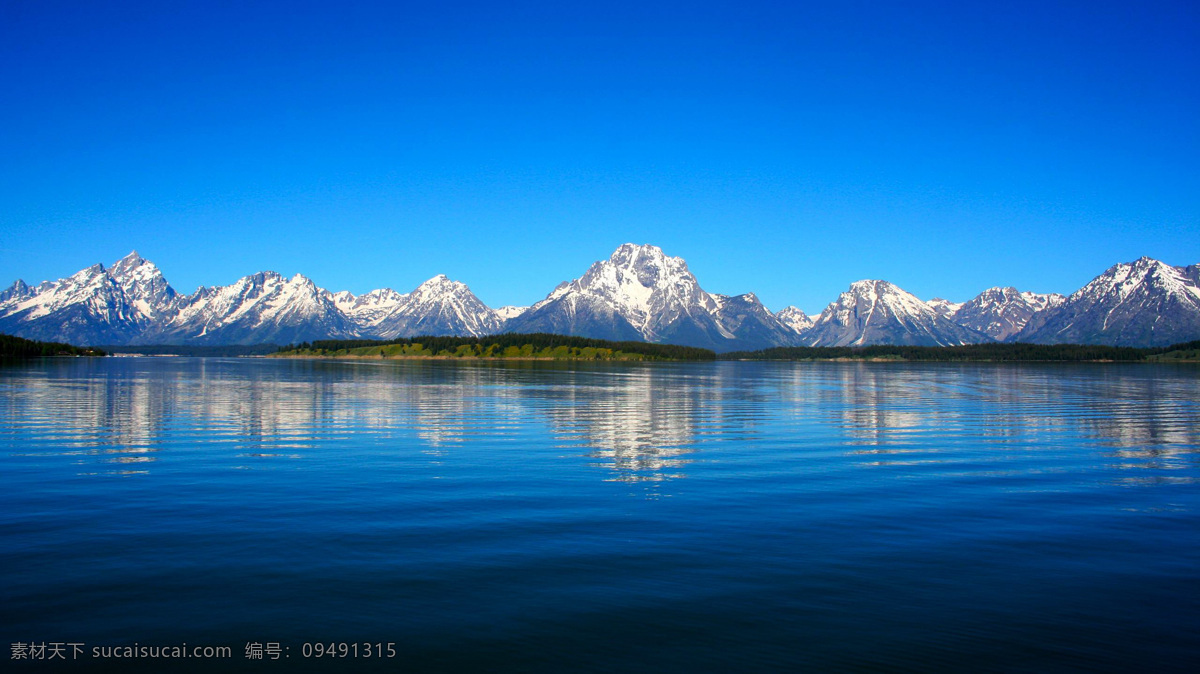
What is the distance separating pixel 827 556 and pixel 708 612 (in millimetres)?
5691

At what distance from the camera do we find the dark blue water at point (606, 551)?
45.4 ft

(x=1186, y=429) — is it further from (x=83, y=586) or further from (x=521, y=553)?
(x=83, y=586)

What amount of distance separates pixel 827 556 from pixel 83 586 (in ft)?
58.5

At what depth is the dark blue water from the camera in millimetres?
13828

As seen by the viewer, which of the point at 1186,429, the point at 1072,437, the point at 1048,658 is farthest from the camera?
the point at 1186,429

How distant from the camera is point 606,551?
1970 cm

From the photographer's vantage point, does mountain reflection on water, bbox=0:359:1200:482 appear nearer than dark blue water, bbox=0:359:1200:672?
No

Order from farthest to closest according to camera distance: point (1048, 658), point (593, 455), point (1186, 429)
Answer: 1. point (1186, 429)
2. point (593, 455)
3. point (1048, 658)

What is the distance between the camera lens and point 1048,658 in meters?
13.3

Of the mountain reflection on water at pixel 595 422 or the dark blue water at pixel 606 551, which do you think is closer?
the dark blue water at pixel 606 551

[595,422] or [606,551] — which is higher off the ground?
[595,422]

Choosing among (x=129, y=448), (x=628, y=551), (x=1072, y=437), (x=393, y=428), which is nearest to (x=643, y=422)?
(x=393, y=428)

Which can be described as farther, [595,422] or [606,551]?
[595,422]

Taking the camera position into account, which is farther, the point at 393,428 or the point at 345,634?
the point at 393,428
